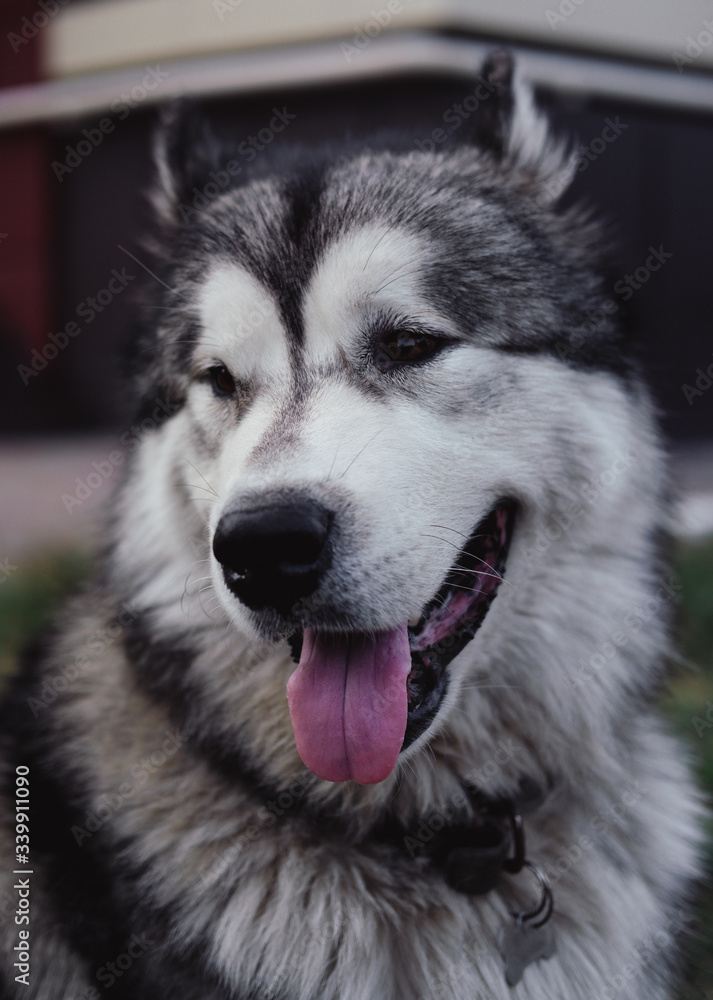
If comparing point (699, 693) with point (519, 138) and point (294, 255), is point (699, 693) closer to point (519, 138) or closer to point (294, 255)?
point (519, 138)

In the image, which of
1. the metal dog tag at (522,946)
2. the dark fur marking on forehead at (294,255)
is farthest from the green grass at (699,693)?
the dark fur marking on forehead at (294,255)

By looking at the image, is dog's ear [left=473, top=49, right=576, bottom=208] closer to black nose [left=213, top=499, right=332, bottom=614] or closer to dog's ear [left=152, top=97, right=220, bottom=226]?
dog's ear [left=152, top=97, right=220, bottom=226]

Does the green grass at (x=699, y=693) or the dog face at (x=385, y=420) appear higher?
the dog face at (x=385, y=420)

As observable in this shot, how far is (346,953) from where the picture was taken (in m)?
2.04

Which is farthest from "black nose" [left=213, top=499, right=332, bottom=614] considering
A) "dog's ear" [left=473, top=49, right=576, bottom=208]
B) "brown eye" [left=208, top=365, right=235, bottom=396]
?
"dog's ear" [left=473, top=49, right=576, bottom=208]

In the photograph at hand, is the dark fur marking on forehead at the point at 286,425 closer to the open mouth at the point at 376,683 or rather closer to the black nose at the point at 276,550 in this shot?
the black nose at the point at 276,550

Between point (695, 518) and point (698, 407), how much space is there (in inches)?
122

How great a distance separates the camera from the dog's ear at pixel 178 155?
2891 mm

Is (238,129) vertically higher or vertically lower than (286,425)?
higher

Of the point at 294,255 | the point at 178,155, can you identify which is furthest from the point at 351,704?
the point at 178,155

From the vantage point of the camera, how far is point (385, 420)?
82.6 inches

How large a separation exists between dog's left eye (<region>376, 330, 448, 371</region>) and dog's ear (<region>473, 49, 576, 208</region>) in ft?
2.36

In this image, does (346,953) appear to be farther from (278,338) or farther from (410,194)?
(410,194)

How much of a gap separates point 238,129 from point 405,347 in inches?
301
